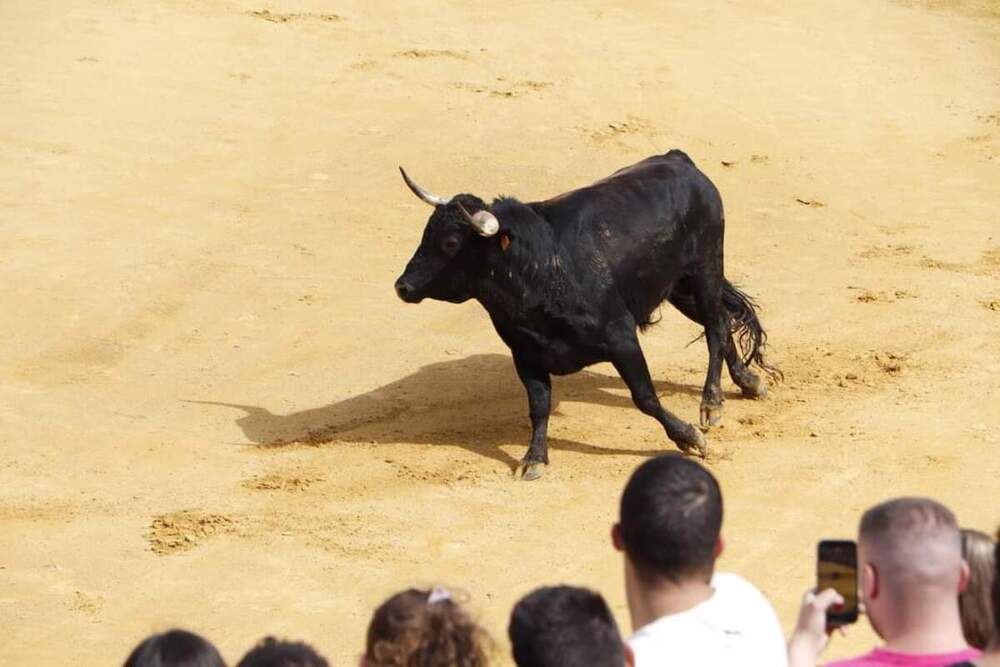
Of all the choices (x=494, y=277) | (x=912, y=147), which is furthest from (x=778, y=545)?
(x=912, y=147)

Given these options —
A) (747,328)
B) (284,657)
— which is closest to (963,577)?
(284,657)

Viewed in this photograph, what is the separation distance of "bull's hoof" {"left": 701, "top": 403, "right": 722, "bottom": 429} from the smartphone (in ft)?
20.1

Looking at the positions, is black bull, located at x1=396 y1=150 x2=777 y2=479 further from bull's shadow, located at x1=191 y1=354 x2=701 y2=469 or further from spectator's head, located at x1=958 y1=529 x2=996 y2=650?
spectator's head, located at x1=958 y1=529 x2=996 y2=650

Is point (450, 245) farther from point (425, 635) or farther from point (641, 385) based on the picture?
point (425, 635)

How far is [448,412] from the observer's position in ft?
35.9

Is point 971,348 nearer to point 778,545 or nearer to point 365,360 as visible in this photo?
point 778,545

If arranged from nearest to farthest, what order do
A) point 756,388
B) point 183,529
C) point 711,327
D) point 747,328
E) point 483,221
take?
1. point 183,529
2. point 483,221
3. point 711,327
4. point 756,388
5. point 747,328

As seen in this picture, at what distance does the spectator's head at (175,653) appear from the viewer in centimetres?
420

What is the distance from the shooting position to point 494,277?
9797 millimetres

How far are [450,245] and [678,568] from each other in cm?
542

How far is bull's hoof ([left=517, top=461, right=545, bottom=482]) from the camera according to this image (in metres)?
9.84

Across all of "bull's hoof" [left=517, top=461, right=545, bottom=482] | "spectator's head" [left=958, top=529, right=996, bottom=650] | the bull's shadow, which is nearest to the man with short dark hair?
"spectator's head" [left=958, top=529, right=996, bottom=650]

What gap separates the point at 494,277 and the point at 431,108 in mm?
6943

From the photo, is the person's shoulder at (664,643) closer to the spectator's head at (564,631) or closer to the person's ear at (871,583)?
the spectator's head at (564,631)
